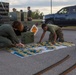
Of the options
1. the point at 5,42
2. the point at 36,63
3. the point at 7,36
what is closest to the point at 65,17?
the point at 7,36

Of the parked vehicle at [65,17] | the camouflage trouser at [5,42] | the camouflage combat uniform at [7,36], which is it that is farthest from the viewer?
the parked vehicle at [65,17]

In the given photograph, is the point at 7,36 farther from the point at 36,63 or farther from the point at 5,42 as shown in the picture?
the point at 36,63

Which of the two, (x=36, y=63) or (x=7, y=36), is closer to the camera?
(x=36, y=63)

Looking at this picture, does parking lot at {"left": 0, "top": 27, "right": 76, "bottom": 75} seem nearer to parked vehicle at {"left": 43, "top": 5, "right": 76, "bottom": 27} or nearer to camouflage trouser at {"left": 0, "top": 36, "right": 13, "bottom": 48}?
camouflage trouser at {"left": 0, "top": 36, "right": 13, "bottom": 48}

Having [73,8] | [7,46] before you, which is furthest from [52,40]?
[73,8]

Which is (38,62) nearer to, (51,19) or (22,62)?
(22,62)

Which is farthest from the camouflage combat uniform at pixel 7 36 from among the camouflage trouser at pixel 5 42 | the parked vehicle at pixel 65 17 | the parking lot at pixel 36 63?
the parked vehicle at pixel 65 17

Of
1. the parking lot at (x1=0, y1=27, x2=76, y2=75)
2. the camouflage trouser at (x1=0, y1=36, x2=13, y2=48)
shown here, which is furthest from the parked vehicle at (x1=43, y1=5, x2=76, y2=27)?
the camouflage trouser at (x1=0, y1=36, x2=13, y2=48)

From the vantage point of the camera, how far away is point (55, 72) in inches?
180

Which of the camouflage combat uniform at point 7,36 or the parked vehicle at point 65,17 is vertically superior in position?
the parked vehicle at point 65,17

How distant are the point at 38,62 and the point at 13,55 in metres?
1.11

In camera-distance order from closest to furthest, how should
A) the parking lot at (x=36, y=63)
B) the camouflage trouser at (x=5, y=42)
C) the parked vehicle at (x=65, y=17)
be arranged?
1. the parking lot at (x=36, y=63)
2. the camouflage trouser at (x=5, y=42)
3. the parked vehicle at (x=65, y=17)

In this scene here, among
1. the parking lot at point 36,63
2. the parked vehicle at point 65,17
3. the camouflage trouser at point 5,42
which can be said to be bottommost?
the parking lot at point 36,63

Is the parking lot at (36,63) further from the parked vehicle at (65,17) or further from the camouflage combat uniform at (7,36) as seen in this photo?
the parked vehicle at (65,17)
